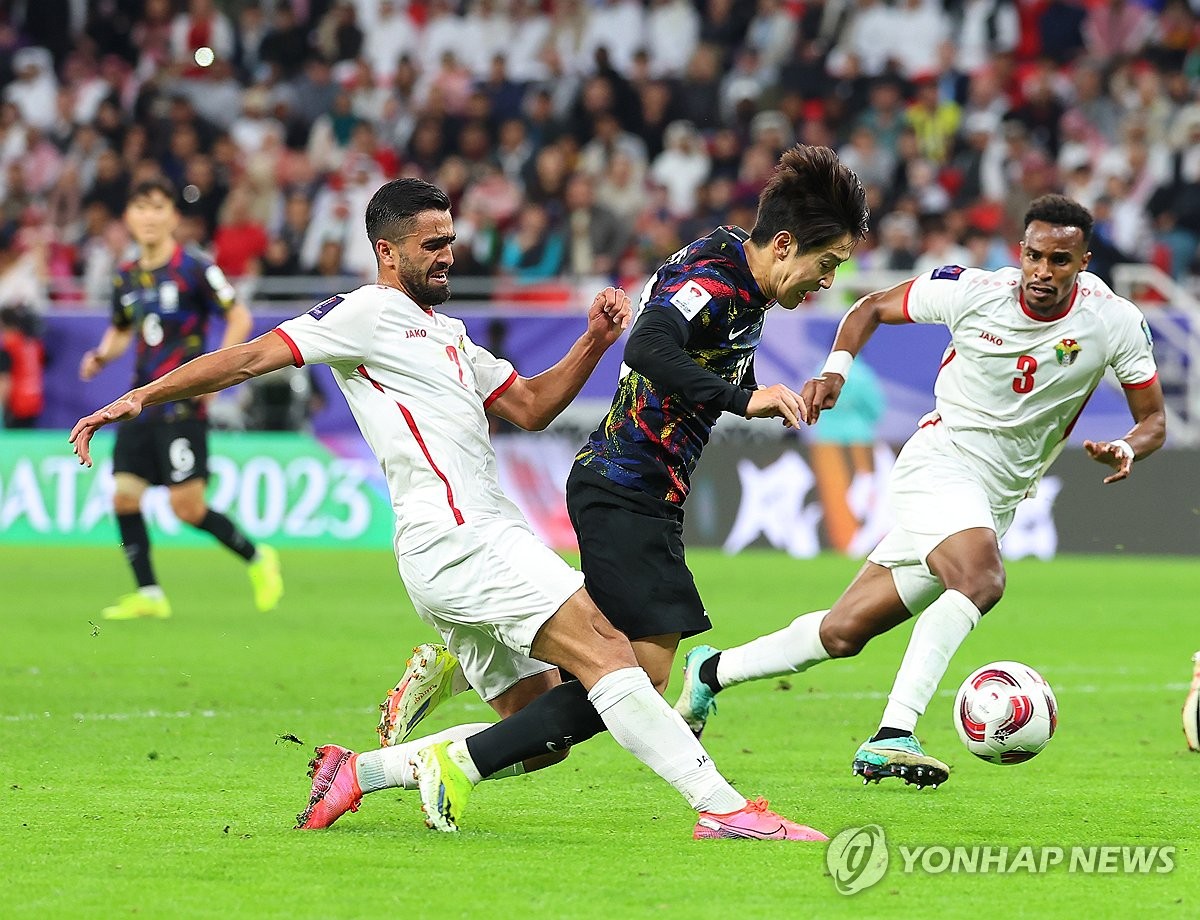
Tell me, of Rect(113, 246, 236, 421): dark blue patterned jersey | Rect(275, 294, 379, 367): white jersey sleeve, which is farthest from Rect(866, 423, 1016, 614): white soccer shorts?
Rect(113, 246, 236, 421): dark blue patterned jersey

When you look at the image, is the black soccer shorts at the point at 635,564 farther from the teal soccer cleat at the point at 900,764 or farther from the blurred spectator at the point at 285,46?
the blurred spectator at the point at 285,46

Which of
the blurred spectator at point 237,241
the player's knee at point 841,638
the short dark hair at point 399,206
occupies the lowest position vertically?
the blurred spectator at point 237,241

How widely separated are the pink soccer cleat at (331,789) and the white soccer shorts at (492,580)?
0.56 meters

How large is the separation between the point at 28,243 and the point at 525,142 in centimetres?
536

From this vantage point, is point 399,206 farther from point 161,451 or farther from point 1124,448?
point 161,451

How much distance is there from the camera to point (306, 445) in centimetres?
1764

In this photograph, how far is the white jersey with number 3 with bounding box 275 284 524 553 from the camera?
5586 mm

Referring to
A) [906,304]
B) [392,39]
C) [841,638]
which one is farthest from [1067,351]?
[392,39]

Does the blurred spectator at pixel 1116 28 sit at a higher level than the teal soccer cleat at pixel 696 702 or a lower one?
higher

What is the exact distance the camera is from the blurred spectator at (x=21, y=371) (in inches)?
734

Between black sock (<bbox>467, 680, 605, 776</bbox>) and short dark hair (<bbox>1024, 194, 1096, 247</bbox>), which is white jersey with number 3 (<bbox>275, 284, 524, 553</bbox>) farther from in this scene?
short dark hair (<bbox>1024, 194, 1096, 247</bbox>)

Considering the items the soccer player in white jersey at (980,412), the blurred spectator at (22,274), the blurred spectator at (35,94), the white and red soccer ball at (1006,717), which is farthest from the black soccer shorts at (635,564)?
the blurred spectator at (35,94)

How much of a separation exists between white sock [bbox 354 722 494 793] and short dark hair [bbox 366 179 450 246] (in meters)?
1.48

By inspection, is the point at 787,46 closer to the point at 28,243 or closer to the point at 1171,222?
the point at 1171,222
